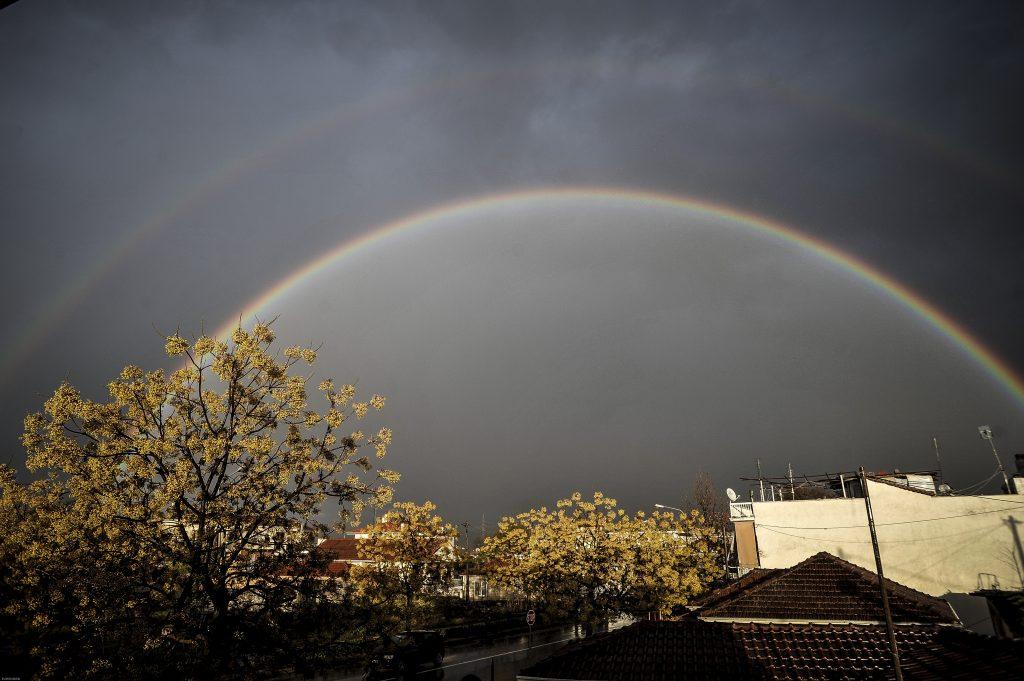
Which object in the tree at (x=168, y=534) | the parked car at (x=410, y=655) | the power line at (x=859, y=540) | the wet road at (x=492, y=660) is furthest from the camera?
the power line at (x=859, y=540)

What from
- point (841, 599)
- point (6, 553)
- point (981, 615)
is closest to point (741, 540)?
point (981, 615)

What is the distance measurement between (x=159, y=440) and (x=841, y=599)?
26096mm

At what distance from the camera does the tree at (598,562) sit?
118ft

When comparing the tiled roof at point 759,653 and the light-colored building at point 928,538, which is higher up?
the light-colored building at point 928,538

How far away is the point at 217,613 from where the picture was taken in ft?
43.0

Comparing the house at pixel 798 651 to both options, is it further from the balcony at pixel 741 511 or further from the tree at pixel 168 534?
the balcony at pixel 741 511

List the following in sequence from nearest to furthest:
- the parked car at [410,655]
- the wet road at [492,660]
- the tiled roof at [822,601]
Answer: the tiled roof at [822,601] < the parked car at [410,655] < the wet road at [492,660]

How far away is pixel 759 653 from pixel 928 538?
93.8 feet

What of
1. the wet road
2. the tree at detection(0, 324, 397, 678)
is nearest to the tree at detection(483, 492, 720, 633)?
the wet road

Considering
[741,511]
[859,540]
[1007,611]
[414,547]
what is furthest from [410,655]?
[741,511]

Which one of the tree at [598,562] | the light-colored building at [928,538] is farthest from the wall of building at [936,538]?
the tree at [598,562]

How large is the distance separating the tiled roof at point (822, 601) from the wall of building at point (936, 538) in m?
13.2

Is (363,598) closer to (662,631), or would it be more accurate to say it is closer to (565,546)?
Result: (662,631)

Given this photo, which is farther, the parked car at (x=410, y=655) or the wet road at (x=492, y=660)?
the wet road at (x=492, y=660)
